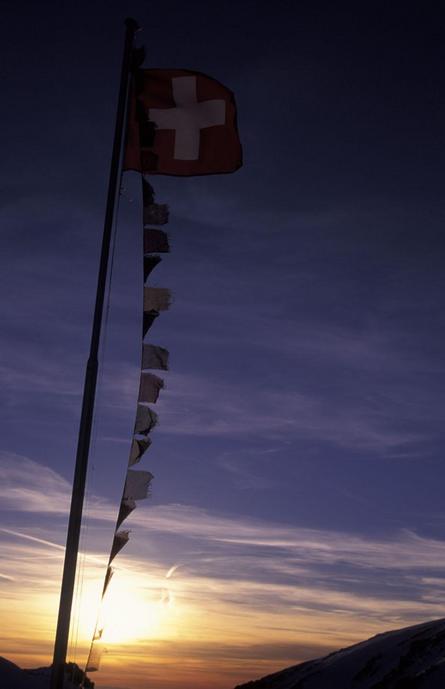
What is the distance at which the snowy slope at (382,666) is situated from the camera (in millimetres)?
33594

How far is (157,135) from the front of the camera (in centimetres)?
1548

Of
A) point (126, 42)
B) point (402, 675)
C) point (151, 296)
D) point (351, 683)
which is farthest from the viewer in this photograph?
point (351, 683)

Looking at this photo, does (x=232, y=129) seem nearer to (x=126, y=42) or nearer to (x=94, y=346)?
(x=126, y=42)

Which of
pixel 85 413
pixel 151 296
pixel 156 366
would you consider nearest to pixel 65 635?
pixel 85 413

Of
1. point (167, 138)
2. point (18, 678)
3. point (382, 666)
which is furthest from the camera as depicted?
point (18, 678)

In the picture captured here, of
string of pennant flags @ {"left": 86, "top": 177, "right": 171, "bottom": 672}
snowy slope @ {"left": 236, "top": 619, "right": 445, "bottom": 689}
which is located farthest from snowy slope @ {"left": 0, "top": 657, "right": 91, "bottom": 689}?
string of pennant flags @ {"left": 86, "top": 177, "right": 171, "bottom": 672}

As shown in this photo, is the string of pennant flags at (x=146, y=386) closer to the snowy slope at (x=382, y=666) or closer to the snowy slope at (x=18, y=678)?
the snowy slope at (x=382, y=666)

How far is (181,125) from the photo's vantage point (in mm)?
15727

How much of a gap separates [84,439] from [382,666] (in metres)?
32.6

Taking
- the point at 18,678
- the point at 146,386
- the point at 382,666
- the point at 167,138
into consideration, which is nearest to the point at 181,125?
the point at 167,138

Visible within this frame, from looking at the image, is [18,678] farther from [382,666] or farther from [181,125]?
[181,125]

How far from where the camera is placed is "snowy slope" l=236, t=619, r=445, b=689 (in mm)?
33594

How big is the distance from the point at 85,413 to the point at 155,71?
23.8 feet

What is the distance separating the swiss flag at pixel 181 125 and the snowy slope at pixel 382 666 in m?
24.3
